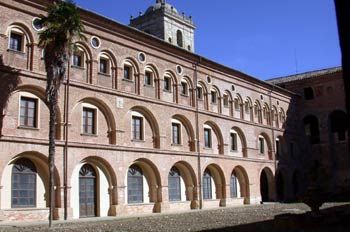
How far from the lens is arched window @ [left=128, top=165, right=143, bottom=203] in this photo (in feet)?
86.3

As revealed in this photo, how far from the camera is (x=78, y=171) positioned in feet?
76.5

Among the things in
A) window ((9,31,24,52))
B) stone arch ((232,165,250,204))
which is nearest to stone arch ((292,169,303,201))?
stone arch ((232,165,250,204))

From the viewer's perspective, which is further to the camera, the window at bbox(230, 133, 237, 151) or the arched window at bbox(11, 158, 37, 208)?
the window at bbox(230, 133, 237, 151)

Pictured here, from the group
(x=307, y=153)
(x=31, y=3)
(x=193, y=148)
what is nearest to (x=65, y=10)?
(x=31, y=3)

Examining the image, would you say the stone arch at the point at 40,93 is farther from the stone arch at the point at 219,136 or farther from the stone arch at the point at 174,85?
the stone arch at the point at 219,136

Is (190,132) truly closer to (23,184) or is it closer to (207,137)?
(207,137)

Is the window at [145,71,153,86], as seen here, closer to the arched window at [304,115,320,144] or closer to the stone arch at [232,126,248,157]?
the stone arch at [232,126,248,157]

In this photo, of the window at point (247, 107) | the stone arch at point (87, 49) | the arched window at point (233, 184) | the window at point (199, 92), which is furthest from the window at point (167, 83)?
the window at point (247, 107)

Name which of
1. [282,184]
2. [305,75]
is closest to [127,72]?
[282,184]

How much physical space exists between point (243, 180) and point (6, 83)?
2163cm

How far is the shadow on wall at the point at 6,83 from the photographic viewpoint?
20156 mm

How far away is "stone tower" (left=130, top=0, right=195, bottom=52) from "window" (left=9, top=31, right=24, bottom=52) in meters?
22.4

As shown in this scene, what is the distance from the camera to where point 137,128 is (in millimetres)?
27359

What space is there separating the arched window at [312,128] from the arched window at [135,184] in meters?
24.5
